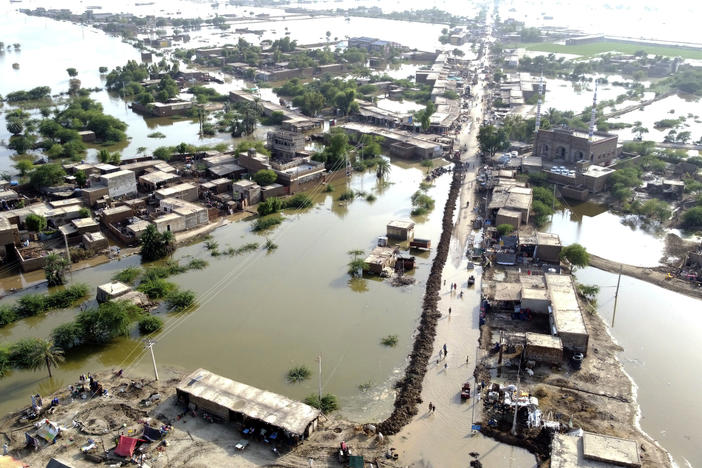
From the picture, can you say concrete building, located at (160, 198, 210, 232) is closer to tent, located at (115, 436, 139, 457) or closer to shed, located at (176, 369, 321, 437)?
shed, located at (176, 369, 321, 437)

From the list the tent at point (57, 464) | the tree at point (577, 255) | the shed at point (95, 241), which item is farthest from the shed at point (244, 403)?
the tree at point (577, 255)

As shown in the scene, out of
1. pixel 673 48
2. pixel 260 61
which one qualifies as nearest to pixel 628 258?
pixel 260 61

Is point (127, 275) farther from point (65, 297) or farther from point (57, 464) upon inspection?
point (57, 464)

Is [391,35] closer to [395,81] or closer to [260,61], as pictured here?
[260,61]

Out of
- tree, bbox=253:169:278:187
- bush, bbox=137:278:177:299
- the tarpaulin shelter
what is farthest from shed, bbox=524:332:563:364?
tree, bbox=253:169:278:187

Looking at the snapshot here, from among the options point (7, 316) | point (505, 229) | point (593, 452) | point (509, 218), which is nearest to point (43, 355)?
point (7, 316)
